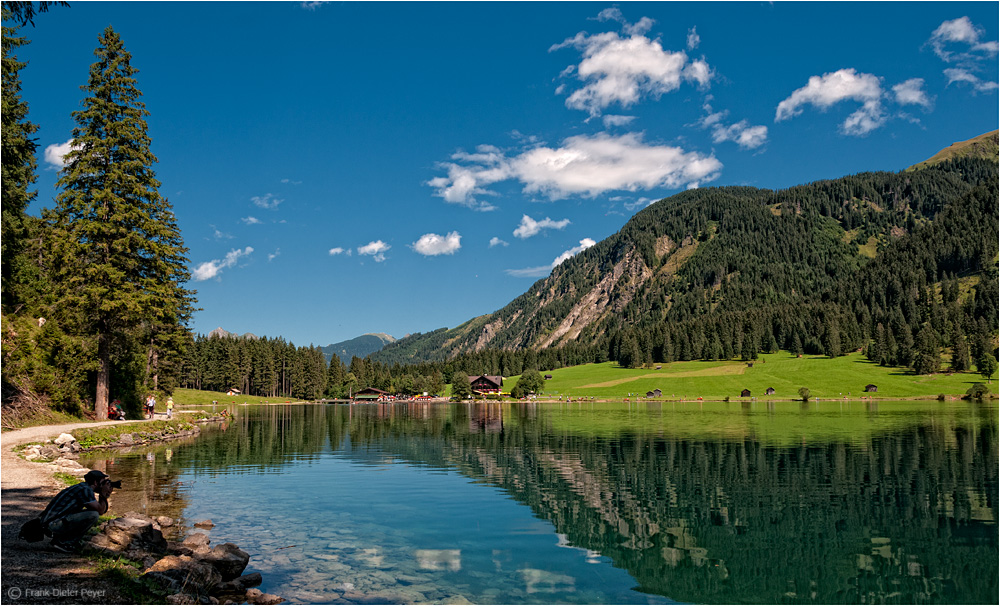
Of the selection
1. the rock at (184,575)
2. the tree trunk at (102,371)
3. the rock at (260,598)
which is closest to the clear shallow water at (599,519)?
the rock at (260,598)

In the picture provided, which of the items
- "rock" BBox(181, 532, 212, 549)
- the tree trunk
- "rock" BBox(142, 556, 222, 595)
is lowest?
"rock" BBox(181, 532, 212, 549)

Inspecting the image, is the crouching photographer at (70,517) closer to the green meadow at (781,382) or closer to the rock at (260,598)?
the rock at (260,598)

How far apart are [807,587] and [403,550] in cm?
1184

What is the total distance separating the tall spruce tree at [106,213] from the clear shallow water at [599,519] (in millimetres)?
11468

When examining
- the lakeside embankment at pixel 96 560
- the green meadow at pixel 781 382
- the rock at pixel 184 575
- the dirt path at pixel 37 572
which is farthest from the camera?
the green meadow at pixel 781 382

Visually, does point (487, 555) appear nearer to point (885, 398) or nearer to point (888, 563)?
point (888, 563)

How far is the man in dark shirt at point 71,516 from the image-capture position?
514 inches

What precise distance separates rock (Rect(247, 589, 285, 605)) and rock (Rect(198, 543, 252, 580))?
60.6 inches

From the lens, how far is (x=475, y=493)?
2833 centimetres

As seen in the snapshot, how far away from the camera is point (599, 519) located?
22.2 m

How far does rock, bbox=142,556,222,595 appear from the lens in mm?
12109

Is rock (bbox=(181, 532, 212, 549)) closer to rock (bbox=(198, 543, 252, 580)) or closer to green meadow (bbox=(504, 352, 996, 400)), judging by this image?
rock (bbox=(198, 543, 252, 580))

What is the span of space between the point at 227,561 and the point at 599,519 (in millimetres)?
13177

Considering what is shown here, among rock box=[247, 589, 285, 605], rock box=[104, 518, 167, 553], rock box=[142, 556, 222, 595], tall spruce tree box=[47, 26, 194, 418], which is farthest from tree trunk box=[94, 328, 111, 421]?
rock box=[247, 589, 285, 605]
